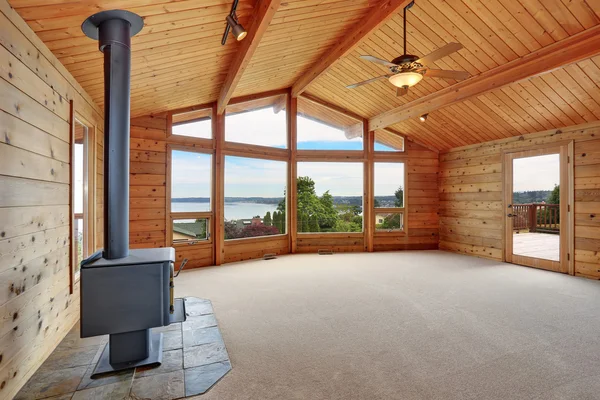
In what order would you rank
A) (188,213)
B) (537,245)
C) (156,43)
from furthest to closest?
(537,245) < (188,213) < (156,43)

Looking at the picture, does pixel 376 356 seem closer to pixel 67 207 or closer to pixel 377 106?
pixel 67 207

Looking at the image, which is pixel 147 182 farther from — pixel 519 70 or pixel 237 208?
pixel 519 70

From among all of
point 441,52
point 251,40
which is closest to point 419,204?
point 441,52

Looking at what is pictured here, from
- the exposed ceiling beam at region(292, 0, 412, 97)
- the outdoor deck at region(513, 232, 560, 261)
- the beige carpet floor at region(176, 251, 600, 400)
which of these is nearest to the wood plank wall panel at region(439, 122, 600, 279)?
the outdoor deck at region(513, 232, 560, 261)

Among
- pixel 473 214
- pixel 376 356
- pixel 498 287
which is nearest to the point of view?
pixel 376 356

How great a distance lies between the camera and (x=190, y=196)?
17.3 ft

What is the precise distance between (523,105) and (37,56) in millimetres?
5662

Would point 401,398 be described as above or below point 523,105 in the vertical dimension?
below

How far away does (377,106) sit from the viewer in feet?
19.8

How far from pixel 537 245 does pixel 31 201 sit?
8.06m

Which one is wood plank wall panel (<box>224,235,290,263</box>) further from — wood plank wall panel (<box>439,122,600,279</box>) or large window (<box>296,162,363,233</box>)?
wood plank wall panel (<box>439,122,600,279</box>)

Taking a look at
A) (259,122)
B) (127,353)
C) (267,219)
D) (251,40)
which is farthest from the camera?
(267,219)

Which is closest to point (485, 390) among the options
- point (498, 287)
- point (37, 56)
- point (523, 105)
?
point (498, 287)

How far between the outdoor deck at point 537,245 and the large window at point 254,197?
4518mm
